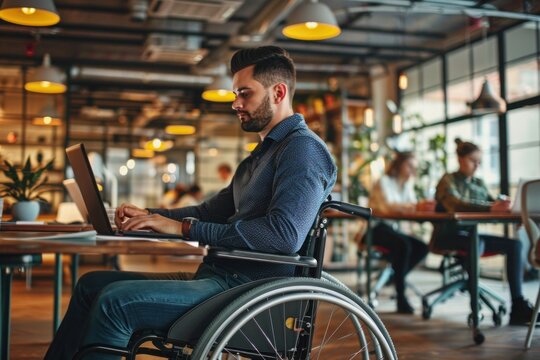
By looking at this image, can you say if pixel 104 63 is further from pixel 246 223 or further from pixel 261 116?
pixel 246 223

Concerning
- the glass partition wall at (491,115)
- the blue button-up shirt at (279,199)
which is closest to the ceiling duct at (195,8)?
the glass partition wall at (491,115)

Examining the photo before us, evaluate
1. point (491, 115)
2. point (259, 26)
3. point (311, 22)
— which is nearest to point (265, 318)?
point (311, 22)

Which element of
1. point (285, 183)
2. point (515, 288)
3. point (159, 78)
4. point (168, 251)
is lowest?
point (515, 288)

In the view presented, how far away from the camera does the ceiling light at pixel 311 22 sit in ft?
16.1

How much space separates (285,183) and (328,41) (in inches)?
324

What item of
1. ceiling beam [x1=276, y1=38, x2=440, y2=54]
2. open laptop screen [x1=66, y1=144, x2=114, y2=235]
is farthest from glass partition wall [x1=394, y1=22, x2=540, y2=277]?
open laptop screen [x1=66, y1=144, x2=114, y2=235]

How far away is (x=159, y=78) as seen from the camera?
10.2m

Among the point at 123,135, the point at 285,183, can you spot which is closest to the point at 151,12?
the point at 285,183

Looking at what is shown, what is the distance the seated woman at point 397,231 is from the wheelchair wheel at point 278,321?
3515mm

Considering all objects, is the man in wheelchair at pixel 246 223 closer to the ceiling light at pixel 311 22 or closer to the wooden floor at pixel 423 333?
the wooden floor at pixel 423 333

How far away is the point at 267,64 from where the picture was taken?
199 cm

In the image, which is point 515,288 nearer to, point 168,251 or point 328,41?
point 168,251

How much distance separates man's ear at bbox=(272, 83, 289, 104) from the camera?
6.59ft

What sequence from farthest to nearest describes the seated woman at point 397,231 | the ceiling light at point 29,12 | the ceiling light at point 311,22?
the seated woman at point 397,231 < the ceiling light at point 311,22 < the ceiling light at point 29,12
